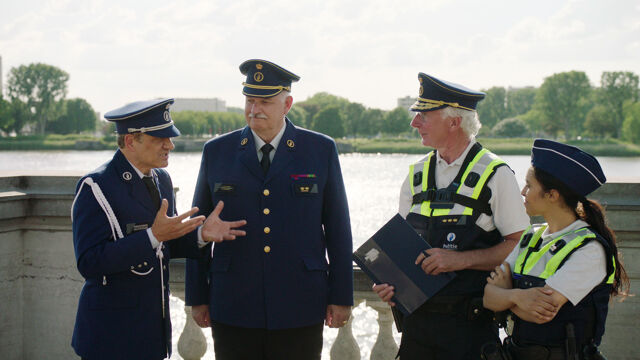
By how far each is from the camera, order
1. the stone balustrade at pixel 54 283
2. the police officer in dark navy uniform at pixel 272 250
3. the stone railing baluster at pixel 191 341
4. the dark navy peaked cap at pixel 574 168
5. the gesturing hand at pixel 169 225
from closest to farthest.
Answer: the dark navy peaked cap at pixel 574 168, the gesturing hand at pixel 169 225, the police officer in dark navy uniform at pixel 272 250, the stone balustrade at pixel 54 283, the stone railing baluster at pixel 191 341

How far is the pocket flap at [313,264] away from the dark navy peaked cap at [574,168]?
1.21 metres

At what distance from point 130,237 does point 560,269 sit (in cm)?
191

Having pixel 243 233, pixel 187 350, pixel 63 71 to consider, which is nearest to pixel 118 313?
pixel 243 233

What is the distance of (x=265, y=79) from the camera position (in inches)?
140

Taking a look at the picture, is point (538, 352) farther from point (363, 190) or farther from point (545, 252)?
point (363, 190)

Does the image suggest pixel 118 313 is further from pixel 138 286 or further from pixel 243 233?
pixel 243 233

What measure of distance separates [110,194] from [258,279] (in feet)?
2.84

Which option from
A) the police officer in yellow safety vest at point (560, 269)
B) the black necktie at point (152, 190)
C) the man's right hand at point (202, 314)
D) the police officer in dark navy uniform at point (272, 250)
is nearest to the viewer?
the police officer in yellow safety vest at point (560, 269)

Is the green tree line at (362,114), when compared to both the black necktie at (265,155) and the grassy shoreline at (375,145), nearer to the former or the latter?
the grassy shoreline at (375,145)

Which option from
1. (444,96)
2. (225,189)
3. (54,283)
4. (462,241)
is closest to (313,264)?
(225,189)

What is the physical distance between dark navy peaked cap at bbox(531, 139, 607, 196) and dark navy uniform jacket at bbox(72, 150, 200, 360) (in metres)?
1.87

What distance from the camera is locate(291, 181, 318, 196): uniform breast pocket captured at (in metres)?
3.53

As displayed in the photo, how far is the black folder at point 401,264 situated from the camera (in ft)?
10.8

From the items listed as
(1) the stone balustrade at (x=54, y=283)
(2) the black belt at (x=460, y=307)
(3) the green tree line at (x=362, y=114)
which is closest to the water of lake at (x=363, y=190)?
(1) the stone balustrade at (x=54, y=283)
